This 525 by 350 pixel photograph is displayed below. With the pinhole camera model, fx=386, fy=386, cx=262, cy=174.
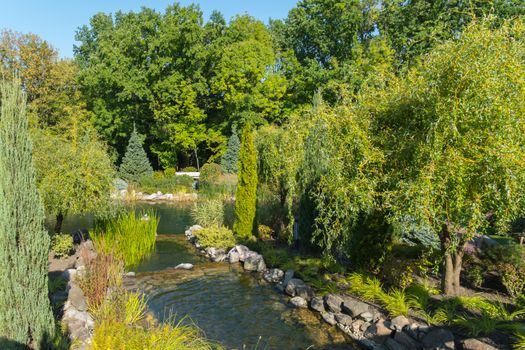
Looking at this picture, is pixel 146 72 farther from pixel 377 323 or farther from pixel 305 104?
pixel 377 323

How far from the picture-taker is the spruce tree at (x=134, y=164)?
2563 cm

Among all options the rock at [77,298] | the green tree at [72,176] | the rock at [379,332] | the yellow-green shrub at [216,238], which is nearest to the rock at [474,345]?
the rock at [379,332]

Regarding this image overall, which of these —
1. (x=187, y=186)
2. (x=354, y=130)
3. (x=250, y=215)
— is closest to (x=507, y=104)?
(x=354, y=130)

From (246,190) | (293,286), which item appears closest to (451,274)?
(293,286)

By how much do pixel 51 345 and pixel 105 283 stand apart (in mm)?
1647

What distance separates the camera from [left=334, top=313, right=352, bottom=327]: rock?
271 inches

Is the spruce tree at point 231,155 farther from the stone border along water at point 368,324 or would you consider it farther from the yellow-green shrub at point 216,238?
the stone border along water at point 368,324

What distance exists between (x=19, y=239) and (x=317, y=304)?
539 centimetres

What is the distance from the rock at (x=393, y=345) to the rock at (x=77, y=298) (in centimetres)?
486

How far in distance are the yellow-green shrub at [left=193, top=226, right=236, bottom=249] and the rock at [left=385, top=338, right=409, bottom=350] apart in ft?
20.6

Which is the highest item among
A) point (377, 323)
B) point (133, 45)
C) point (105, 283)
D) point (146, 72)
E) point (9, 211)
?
point (133, 45)

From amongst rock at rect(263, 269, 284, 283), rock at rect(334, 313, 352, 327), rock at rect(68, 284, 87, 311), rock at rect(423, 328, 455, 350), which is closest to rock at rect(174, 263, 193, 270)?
rock at rect(263, 269, 284, 283)

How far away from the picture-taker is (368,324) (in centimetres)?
663

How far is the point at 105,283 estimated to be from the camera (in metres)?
6.27
